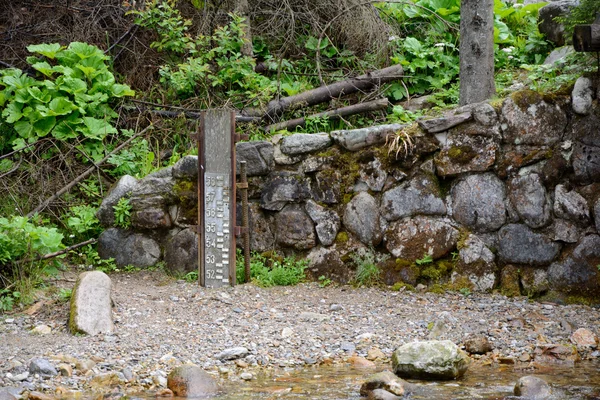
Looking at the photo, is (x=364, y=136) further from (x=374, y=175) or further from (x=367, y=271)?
(x=367, y=271)

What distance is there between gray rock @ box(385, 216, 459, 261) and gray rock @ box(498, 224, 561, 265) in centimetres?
46

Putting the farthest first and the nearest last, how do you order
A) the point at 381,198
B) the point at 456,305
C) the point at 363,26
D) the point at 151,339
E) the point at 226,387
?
the point at 363,26 → the point at 381,198 → the point at 456,305 → the point at 151,339 → the point at 226,387

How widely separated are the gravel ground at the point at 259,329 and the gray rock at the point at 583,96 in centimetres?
183

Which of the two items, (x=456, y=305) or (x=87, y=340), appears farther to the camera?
(x=456, y=305)

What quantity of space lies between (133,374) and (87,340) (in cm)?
83

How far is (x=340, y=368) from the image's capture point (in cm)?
573

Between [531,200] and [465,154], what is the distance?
758mm

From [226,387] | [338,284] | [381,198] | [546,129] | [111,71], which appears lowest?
[226,387]

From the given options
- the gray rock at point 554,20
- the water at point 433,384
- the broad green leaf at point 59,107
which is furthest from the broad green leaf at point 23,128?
the gray rock at point 554,20

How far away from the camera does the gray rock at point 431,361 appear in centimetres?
540

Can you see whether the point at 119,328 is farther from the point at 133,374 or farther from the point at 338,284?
the point at 338,284

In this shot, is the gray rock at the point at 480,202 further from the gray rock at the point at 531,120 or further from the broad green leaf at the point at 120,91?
the broad green leaf at the point at 120,91

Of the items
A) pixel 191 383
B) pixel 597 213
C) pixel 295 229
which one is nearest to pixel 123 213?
pixel 295 229

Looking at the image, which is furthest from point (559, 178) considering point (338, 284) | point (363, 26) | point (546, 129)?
point (363, 26)
